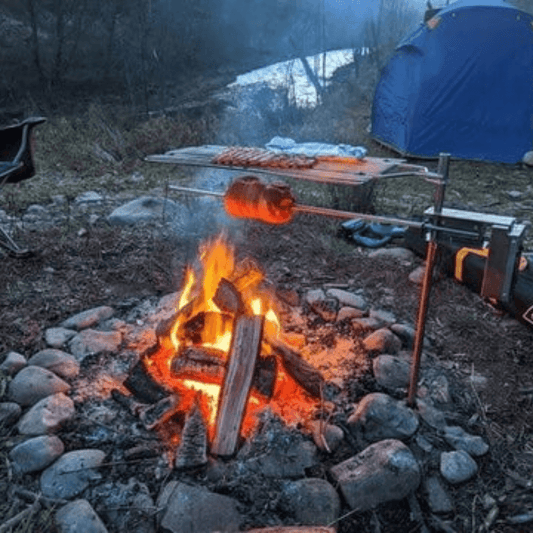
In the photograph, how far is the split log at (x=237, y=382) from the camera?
8.23 feet

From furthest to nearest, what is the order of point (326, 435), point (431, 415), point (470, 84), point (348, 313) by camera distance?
point (470, 84) < point (348, 313) < point (431, 415) < point (326, 435)

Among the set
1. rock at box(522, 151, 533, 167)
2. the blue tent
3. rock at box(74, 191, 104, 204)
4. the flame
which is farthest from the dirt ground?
rock at box(522, 151, 533, 167)

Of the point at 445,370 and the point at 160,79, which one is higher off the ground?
the point at 160,79

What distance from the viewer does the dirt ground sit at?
2561 millimetres

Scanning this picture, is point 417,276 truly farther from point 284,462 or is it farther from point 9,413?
point 9,413

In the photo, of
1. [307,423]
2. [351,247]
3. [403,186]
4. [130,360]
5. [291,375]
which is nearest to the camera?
[307,423]

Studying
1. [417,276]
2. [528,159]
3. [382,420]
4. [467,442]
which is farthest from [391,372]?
[528,159]

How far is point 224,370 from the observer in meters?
2.77

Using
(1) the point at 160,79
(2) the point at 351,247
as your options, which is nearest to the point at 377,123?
(2) the point at 351,247

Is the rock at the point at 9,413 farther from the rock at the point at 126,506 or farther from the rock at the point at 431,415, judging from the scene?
the rock at the point at 431,415

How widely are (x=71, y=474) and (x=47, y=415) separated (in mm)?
368

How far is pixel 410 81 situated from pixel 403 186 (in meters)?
2.25

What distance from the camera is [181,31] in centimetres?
1672

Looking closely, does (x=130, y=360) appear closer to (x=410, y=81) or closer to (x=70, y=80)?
(x=410, y=81)
